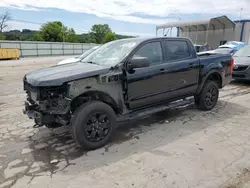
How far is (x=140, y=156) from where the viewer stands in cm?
329

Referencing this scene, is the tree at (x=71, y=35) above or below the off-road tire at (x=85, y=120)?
above

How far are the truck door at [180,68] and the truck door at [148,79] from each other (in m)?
0.18

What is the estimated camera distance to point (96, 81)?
3.46 meters

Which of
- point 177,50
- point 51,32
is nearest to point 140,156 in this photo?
point 177,50

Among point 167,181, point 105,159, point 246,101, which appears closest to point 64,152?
point 105,159

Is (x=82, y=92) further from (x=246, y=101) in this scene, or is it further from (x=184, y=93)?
(x=246, y=101)

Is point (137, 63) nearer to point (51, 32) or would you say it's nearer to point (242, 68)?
point (242, 68)

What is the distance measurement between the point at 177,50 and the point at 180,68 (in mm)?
414

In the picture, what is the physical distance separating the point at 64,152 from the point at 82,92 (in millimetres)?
1005

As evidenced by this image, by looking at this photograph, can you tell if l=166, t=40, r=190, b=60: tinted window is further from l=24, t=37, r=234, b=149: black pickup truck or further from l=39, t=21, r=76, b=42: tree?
l=39, t=21, r=76, b=42: tree

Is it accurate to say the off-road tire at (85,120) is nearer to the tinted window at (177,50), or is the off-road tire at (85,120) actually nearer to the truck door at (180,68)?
the truck door at (180,68)

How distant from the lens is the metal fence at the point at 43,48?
27177 millimetres

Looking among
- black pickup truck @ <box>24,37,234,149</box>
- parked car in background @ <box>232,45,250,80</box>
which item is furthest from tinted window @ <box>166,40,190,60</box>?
parked car in background @ <box>232,45,250,80</box>

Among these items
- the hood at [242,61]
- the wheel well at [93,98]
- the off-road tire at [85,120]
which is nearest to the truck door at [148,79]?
the wheel well at [93,98]
